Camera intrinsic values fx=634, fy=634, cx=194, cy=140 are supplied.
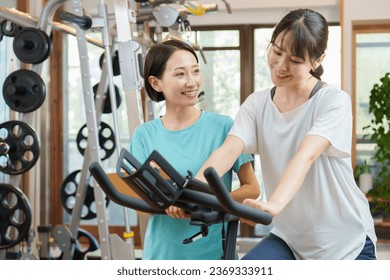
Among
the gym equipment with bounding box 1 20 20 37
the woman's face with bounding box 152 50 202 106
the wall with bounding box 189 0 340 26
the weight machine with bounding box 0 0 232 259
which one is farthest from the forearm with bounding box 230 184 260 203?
the wall with bounding box 189 0 340 26

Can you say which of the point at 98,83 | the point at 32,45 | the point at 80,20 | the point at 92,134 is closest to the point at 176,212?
the point at 92,134

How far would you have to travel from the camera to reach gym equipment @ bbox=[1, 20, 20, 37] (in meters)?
3.34

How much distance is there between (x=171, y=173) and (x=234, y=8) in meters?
4.69

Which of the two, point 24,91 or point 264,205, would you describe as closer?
point 264,205

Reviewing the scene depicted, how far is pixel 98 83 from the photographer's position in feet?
14.3

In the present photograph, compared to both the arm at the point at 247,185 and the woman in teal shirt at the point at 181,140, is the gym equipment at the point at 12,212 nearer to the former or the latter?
the woman in teal shirt at the point at 181,140

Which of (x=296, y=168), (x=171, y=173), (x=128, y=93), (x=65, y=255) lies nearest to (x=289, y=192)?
(x=296, y=168)

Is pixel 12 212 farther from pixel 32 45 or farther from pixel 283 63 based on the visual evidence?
pixel 283 63

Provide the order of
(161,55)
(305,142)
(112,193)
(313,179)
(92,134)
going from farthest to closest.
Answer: (92,134) → (161,55) → (313,179) → (305,142) → (112,193)

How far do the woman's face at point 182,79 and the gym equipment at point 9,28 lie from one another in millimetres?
2006

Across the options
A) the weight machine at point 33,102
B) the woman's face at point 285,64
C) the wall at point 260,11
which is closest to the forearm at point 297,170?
the woman's face at point 285,64

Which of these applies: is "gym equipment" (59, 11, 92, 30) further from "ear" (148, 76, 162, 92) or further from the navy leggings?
the navy leggings

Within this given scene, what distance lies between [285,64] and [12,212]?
91.1 inches
